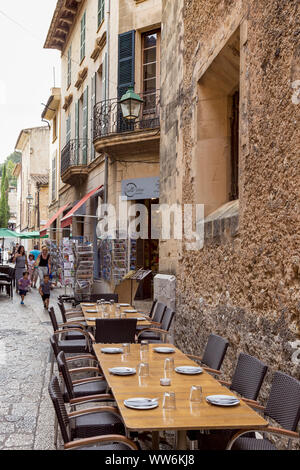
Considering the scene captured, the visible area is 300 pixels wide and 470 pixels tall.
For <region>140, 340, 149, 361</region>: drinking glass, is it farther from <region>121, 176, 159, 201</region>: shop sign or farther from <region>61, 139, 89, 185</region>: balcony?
<region>61, 139, 89, 185</region>: balcony

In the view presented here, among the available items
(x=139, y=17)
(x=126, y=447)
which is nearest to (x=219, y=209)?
(x=126, y=447)

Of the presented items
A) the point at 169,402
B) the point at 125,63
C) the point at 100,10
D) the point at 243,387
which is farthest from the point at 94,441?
the point at 100,10

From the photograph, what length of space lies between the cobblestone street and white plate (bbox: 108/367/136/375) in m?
0.92

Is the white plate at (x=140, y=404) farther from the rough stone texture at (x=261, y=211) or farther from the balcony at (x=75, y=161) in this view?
the balcony at (x=75, y=161)

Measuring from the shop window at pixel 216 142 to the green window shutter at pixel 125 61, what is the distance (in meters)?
6.65

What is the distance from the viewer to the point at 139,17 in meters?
13.6

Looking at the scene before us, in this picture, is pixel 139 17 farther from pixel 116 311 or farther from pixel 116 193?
pixel 116 311

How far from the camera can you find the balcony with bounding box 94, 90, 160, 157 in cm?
1255

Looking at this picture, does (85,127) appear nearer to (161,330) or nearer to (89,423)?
(161,330)

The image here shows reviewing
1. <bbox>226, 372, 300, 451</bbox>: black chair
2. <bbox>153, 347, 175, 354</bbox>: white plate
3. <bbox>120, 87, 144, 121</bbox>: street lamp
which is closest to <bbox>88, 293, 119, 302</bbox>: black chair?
<bbox>120, 87, 144, 121</bbox>: street lamp

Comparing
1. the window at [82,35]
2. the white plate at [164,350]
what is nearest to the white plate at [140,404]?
the white plate at [164,350]

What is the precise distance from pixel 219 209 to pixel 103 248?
7.00 meters

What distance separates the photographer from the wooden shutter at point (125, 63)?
1346 cm

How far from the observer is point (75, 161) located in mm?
18703
